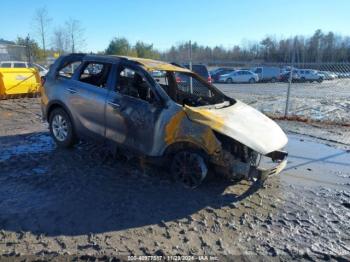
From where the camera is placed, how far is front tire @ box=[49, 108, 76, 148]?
263 inches

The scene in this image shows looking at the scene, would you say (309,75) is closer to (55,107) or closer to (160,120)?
(55,107)

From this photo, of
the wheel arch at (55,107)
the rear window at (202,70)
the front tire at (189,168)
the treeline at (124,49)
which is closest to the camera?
the front tire at (189,168)

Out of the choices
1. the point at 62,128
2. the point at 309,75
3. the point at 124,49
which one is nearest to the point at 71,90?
the point at 62,128

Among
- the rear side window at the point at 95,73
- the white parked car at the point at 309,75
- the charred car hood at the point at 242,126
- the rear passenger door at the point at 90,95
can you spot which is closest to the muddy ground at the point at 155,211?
the rear passenger door at the point at 90,95

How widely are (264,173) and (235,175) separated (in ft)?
1.27

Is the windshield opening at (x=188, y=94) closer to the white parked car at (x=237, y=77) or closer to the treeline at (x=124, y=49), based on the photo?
the white parked car at (x=237, y=77)

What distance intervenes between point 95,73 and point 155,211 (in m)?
3.12

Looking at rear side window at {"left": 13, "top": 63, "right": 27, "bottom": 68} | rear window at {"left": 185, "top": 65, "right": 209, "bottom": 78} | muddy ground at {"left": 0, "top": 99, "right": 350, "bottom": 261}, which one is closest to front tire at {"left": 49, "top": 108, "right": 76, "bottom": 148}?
muddy ground at {"left": 0, "top": 99, "right": 350, "bottom": 261}

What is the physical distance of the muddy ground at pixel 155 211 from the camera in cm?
370

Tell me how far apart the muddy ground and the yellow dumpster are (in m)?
7.76

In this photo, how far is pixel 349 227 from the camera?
4277 mm

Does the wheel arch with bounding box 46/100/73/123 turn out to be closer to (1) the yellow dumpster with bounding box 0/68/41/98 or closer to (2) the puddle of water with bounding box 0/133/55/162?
(2) the puddle of water with bounding box 0/133/55/162

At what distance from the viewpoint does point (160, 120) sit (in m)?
5.24

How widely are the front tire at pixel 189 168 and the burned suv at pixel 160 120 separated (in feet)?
0.05
